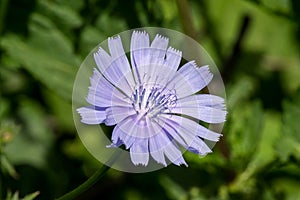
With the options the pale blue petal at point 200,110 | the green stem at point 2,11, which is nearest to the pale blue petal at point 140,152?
the pale blue petal at point 200,110

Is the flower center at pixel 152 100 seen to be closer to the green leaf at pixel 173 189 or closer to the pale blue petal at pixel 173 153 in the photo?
the pale blue petal at pixel 173 153

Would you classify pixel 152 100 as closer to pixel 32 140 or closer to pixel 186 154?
pixel 186 154

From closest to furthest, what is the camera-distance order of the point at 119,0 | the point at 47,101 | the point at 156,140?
the point at 156,140
the point at 119,0
the point at 47,101

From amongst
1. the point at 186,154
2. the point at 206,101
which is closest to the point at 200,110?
the point at 206,101

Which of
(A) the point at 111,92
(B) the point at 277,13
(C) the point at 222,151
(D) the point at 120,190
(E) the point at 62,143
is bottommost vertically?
(D) the point at 120,190

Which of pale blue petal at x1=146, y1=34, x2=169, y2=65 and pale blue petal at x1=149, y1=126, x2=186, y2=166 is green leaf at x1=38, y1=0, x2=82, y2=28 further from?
pale blue petal at x1=149, y1=126, x2=186, y2=166

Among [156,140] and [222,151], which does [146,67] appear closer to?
[156,140]

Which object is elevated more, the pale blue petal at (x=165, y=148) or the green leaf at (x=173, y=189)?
the pale blue petal at (x=165, y=148)

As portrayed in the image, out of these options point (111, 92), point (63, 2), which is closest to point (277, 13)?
point (63, 2)
